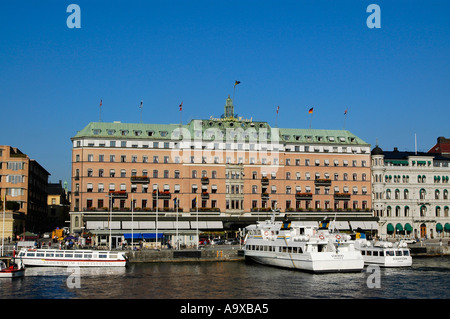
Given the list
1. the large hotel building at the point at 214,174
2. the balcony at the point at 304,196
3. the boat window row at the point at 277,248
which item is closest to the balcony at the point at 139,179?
the large hotel building at the point at 214,174

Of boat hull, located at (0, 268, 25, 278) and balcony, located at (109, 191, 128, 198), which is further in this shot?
balcony, located at (109, 191, 128, 198)

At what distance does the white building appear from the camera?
152 m

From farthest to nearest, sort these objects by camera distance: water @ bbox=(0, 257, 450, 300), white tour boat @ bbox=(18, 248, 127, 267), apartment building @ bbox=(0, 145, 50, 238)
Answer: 1. apartment building @ bbox=(0, 145, 50, 238)
2. white tour boat @ bbox=(18, 248, 127, 267)
3. water @ bbox=(0, 257, 450, 300)

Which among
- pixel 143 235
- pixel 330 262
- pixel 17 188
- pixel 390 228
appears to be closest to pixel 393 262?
pixel 330 262

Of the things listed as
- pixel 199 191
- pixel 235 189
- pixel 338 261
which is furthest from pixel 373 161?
pixel 338 261

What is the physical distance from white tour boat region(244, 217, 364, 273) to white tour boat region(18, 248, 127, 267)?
24614 mm

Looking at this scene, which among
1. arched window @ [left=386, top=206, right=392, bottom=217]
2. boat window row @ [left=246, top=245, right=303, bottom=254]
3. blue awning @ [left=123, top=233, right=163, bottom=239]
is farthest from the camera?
arched window @ [left=386, top=206, right=392, bottom=217]

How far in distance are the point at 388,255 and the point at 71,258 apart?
5412cm

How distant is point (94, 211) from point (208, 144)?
3263 centimetres

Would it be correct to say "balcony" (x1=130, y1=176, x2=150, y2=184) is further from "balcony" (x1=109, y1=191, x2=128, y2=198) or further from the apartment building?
the apartment building

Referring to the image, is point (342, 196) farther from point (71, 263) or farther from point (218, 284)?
point (218, 284)

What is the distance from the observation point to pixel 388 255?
9625 centimetres

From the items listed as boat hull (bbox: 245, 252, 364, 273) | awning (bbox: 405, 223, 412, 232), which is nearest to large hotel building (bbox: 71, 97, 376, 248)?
awning (bbox: 405, 223, 412, 232)
